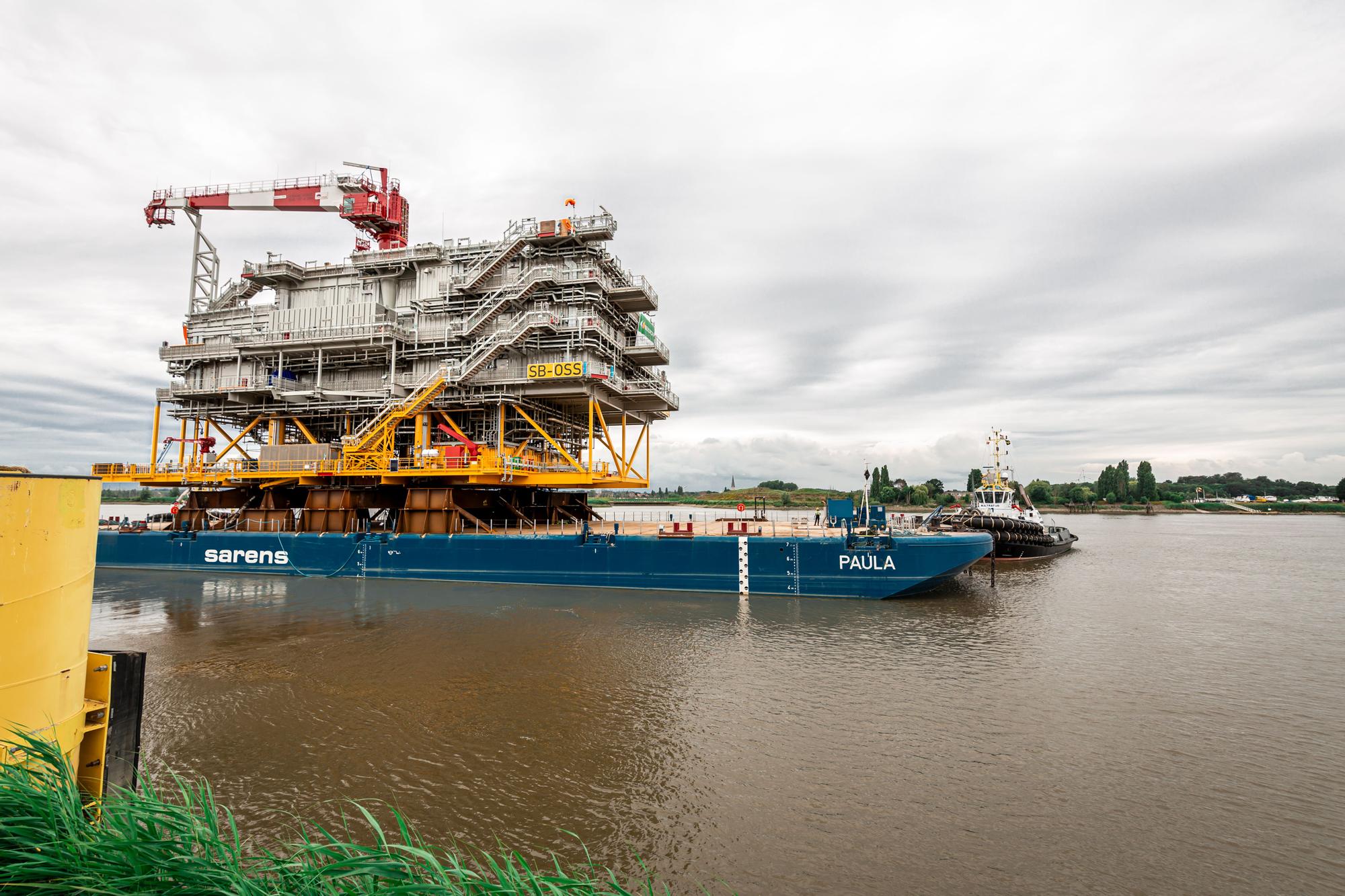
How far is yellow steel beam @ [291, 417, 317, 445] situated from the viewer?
32750mm

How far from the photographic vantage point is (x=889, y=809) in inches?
328

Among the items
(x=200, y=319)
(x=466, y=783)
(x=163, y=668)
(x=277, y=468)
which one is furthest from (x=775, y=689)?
(x=200, y=319)

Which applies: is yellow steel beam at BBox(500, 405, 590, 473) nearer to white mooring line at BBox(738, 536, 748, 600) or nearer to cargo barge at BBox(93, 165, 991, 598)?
cargo barge at BBox(93, 165, 991, 598)

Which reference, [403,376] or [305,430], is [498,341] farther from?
[305,430]

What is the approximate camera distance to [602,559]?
25812 mm

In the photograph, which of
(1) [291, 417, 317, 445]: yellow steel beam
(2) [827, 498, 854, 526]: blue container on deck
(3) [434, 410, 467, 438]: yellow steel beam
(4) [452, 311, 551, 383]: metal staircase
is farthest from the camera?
(1) [291, 417, 317, 445]: yellow steel beam

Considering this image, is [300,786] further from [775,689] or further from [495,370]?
[495,370]

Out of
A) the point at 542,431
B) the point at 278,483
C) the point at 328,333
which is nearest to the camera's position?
the point at 542,431

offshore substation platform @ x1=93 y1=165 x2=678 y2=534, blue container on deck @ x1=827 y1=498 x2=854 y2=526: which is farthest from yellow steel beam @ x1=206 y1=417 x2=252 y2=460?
blue container on deck @ x1=827 y1=498 x2=854 y2=526

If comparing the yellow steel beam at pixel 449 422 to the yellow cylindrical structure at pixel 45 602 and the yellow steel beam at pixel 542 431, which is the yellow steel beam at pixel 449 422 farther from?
the yellow cylindrical structure at pixel 45 602

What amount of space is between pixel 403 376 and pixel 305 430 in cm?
691

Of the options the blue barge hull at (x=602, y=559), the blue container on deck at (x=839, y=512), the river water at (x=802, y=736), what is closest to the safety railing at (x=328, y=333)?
the blue barge hull at (x=602, y=559)

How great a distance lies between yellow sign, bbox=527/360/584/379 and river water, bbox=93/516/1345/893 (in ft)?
35.3

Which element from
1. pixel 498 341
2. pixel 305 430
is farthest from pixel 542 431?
pixel 305 430
